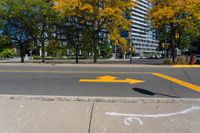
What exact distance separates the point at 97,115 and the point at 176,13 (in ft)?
74.4

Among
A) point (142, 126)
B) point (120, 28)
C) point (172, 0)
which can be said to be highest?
point (172, 0)

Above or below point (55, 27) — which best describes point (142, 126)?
below

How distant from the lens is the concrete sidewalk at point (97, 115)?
546 cm

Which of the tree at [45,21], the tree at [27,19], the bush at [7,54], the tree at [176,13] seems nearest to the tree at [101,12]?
the tree at [176,13]

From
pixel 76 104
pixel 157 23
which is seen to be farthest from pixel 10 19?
pixel 76 104

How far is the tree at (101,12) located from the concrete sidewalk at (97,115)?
76.2 feet

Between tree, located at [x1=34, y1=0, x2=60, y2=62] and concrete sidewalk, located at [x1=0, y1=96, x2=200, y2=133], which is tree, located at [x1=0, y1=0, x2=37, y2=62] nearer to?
tree, located at [x1=34, y1=0, x2=60, y2=62]

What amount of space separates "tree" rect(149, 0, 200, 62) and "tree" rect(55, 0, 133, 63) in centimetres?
369

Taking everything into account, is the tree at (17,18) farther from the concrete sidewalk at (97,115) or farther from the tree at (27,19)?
the concrete sidewalk at (97,115)

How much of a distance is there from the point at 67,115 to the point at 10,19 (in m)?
32.2

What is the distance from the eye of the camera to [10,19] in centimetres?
3597

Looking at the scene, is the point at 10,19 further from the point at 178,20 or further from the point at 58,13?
the point at 178,20

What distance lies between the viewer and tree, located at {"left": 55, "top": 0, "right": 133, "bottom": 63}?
30.0m

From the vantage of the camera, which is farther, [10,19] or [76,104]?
[10,19]
